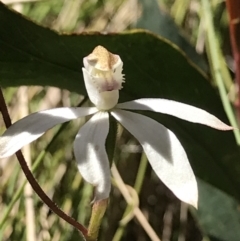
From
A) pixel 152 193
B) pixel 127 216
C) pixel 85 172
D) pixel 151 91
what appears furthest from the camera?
pixel 152 193

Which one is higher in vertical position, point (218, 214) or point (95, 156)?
point (95, 156)

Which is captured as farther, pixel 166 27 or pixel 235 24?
pixel 166 27

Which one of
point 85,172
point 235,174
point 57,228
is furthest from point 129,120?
point 57,228

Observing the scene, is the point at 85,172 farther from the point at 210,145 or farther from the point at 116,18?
the point at 116,18

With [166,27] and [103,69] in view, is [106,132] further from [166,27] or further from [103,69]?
[166,27]

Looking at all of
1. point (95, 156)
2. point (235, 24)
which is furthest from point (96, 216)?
point (235, 24)

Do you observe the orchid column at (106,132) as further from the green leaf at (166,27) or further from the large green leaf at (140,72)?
the green leaf at (166,27)

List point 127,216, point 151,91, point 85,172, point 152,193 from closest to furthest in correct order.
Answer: point 85,172
point 151,91
point 127,216
point 152,193
